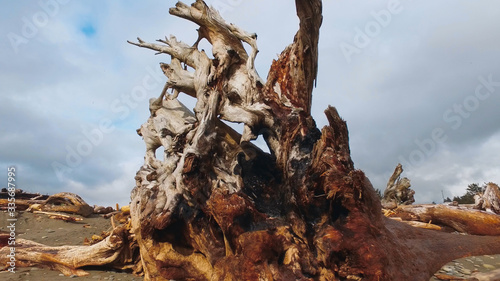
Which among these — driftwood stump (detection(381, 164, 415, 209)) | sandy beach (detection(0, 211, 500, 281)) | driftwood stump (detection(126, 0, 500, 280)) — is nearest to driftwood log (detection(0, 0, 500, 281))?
driftwood stump (detection(126, 0, 500, 280))

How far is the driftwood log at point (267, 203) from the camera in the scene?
281 cm

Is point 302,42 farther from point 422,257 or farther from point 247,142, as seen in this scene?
point 422,257

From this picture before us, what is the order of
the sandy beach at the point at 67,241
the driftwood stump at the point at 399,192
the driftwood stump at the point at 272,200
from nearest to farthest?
the driftwood stump at the point at 272,200 < the sandy beach at the point at 67,241 < the driftwood stump at the point at 399,192

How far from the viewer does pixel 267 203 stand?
4012mm

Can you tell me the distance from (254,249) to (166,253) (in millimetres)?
→ 1390

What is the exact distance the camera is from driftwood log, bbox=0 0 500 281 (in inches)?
111

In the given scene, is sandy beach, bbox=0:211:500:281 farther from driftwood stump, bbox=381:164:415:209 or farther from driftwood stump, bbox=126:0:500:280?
driftwood stump, bbox=381:164:415:209

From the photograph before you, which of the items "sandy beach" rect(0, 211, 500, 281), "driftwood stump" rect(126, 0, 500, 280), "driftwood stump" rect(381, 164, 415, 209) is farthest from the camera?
"driftwood stump" rect(381, 164, 415, 209)

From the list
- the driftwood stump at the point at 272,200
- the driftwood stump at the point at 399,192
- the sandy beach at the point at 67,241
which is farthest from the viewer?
the driftwood stump at the point at 399,192

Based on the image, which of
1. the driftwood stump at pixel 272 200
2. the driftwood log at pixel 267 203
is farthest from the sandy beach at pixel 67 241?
the driftwood stump at pixel 272 200

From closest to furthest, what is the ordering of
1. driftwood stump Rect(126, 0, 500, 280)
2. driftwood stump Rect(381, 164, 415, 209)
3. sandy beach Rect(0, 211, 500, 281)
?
driftwood stump Rect(126, 0, 500, 280) < sandy beach Rect(0, 211, 500, 281) < driftwood stump Rect(381, 164, 415, 209)

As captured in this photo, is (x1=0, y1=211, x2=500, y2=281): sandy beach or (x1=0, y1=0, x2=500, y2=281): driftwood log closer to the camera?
(x1=0, y1=0, x2=500, y2=281): driftwood log

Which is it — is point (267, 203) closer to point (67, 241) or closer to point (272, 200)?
point (272, 200)

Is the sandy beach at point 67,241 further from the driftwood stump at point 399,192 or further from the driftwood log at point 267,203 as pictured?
the driftwood stump at point 399,192
